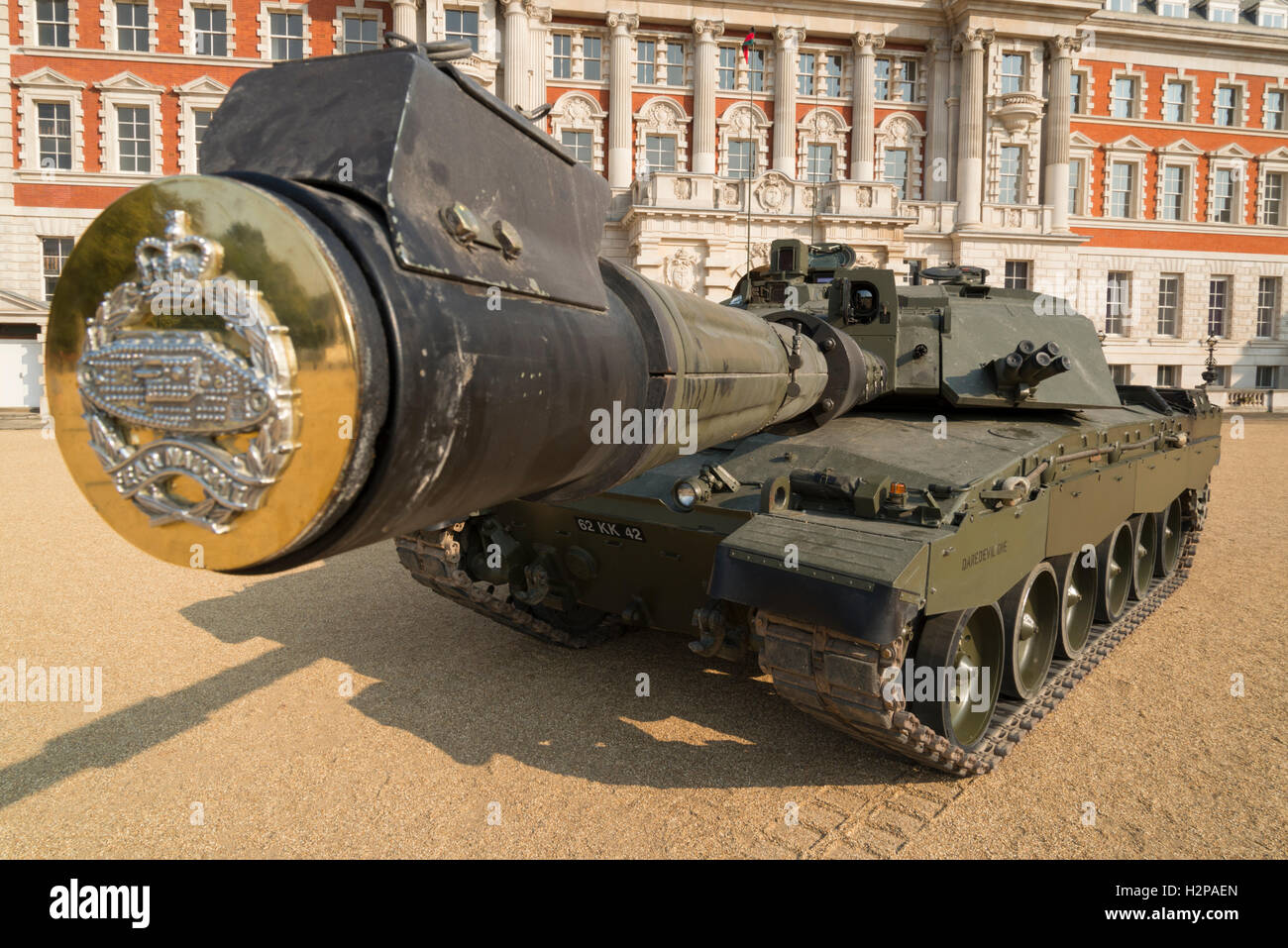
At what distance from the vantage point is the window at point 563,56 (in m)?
28.7

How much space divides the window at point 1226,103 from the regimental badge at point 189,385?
42.3 meters

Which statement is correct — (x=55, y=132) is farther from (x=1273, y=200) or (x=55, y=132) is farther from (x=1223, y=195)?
(x=1273, y=200)

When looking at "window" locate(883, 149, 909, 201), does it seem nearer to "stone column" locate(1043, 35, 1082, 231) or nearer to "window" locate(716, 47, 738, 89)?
"stone column" locate(1043, 35, 1082, 231)

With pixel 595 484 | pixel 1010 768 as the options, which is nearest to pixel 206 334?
pixel 595 484

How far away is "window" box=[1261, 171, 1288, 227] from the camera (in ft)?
111

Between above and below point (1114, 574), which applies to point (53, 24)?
above

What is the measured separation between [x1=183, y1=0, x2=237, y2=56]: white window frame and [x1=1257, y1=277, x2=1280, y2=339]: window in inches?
1574

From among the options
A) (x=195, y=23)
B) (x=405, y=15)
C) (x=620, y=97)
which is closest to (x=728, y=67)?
(x=620, y=97)

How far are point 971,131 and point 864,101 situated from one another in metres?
3.95

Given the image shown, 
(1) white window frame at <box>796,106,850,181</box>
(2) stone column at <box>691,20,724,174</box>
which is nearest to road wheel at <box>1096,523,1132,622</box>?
(2) stone column at <box>691,20,724,174</box>

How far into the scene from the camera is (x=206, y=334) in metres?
1.19

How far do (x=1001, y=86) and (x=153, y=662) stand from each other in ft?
109

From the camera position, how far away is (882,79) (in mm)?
30703
